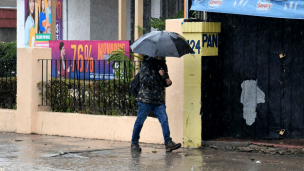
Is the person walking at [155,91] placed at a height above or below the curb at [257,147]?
above

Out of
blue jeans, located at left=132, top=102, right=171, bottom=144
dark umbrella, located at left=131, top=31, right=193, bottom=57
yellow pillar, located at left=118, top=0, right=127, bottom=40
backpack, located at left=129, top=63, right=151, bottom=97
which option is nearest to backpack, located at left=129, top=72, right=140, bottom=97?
backpack, located at left=129, top=63, right=151, bottom=97

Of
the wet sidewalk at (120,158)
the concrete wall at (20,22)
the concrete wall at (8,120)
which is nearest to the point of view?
the wet sidewalk at (120,158)

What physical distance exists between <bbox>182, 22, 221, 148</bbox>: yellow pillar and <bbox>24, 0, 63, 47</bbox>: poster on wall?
1080 centimetres

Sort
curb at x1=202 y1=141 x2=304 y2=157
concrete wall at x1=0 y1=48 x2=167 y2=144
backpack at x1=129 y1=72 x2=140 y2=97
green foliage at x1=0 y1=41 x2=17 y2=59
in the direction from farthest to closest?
green foliage at x1=0 y1=41 x2=17 y2=59, concrete wall at x1=0 y1=48 x2=167 y2=144, backpack at x1=129 y1=72 x2=140 y2=97, curb at x1=202 y1=141 x2=304 y2=157

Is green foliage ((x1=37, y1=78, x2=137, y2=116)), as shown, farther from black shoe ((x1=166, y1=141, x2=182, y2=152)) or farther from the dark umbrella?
the dark umbrella

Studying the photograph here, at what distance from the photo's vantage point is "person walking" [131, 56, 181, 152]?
24.6 ft

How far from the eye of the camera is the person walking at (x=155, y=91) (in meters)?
7.49

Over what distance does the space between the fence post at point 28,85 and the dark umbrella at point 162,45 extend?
134 inches

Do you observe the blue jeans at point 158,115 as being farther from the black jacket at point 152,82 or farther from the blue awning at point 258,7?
the blue awning at point 258,7

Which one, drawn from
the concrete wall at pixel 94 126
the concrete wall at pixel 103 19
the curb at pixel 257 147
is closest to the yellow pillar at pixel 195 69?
the curb at pixel 257 147

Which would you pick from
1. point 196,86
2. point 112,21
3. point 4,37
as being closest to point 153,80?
point 196,86

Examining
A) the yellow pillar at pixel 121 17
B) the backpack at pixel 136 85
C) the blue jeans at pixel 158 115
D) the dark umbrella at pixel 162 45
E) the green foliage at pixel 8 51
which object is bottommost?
the blue jeans at pixel 158 115

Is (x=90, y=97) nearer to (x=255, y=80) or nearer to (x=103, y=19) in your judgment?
(x=255, y=80)

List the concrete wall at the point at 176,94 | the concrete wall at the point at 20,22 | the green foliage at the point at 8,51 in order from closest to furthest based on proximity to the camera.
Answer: the concrete wall at the point at 176,94
the concrete wall at the point at 20,22
the green foliage at the point at 8,51
